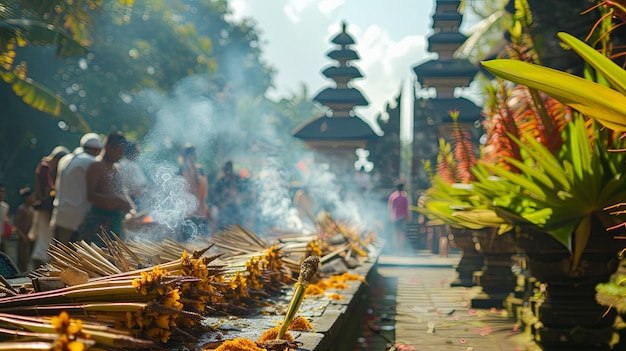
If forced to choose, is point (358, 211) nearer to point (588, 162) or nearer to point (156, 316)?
point (588, 162)

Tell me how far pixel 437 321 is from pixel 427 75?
16152 millimetres

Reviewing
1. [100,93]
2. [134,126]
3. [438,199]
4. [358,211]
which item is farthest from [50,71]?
[438,199]

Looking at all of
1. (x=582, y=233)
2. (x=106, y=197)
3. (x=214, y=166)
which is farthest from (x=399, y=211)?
(x=214, y=166)

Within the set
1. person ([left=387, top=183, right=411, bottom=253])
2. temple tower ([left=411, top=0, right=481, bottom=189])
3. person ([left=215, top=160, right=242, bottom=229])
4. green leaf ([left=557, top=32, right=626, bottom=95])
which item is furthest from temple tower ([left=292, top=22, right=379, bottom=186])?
green leaf ([left=557, top=32, right=626, bottom=95])

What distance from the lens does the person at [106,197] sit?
6301 millimetres

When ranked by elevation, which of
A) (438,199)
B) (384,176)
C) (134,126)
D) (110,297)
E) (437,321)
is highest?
(134,126)

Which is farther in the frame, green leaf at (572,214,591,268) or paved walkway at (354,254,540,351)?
paved walkway at (354,254,540,351)

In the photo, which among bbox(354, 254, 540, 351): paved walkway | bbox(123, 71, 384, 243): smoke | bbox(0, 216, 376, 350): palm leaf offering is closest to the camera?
bbox(0, 216, 376, 350): palm leaf offering

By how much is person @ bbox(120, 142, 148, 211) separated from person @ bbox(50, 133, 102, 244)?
1.54 feet

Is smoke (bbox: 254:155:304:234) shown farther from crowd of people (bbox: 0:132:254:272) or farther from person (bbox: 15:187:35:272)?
crowd of people (bbox: 0:132:254:272)

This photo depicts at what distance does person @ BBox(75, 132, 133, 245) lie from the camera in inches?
248

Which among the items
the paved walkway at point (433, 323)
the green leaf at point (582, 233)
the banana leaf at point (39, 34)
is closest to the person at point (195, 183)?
the paved walkway at point (433, 323)

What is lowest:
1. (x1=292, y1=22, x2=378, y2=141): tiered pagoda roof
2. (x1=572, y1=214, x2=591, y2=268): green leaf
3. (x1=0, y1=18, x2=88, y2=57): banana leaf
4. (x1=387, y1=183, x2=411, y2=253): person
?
(x1=572, y1=214, x2=591, y2=268): green leaf

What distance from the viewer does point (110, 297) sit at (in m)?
2.82
